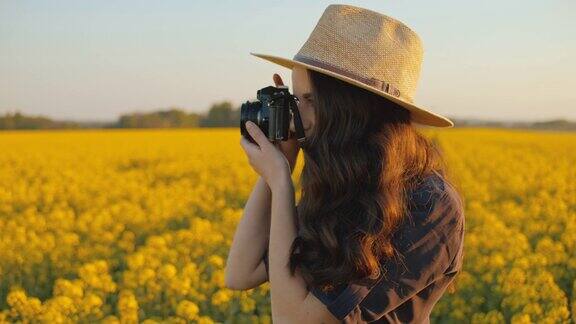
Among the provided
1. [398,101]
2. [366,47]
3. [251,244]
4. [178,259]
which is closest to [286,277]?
[251,244]

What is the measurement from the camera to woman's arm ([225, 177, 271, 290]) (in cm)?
19

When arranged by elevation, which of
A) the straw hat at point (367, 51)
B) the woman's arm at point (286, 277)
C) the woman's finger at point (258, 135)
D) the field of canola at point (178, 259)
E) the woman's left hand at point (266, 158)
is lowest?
the field of canola at point (178, 259)

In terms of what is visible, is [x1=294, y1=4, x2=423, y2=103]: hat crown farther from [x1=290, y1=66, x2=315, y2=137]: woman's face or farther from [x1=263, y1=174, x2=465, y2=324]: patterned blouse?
[x1=263, y1=174, x2=465, y2=324]: patterned blouse

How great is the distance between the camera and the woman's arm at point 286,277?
159 cm

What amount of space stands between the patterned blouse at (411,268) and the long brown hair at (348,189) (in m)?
0.02

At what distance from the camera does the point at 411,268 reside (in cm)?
160

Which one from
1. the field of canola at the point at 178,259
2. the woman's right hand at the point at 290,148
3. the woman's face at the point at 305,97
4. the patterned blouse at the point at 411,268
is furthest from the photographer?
the field of canola at the point at 178,259

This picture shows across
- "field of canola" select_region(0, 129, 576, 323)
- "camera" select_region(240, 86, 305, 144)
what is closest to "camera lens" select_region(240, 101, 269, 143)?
"camera" select_region(240, 86, 305, 144)

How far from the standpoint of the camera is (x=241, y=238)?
1.95 metres

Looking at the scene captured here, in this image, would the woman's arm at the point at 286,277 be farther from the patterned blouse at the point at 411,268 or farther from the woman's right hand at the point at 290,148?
the woman's right hand at the point at 290,148

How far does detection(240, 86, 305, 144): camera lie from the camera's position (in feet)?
5.55

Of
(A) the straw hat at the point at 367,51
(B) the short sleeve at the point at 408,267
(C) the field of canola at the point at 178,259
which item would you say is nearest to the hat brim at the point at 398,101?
(A) the straw hat at the point at 367,51

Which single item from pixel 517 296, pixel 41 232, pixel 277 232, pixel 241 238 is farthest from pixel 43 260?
pixel 277 232

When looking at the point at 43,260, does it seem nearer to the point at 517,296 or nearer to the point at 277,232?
the point at 517,296
